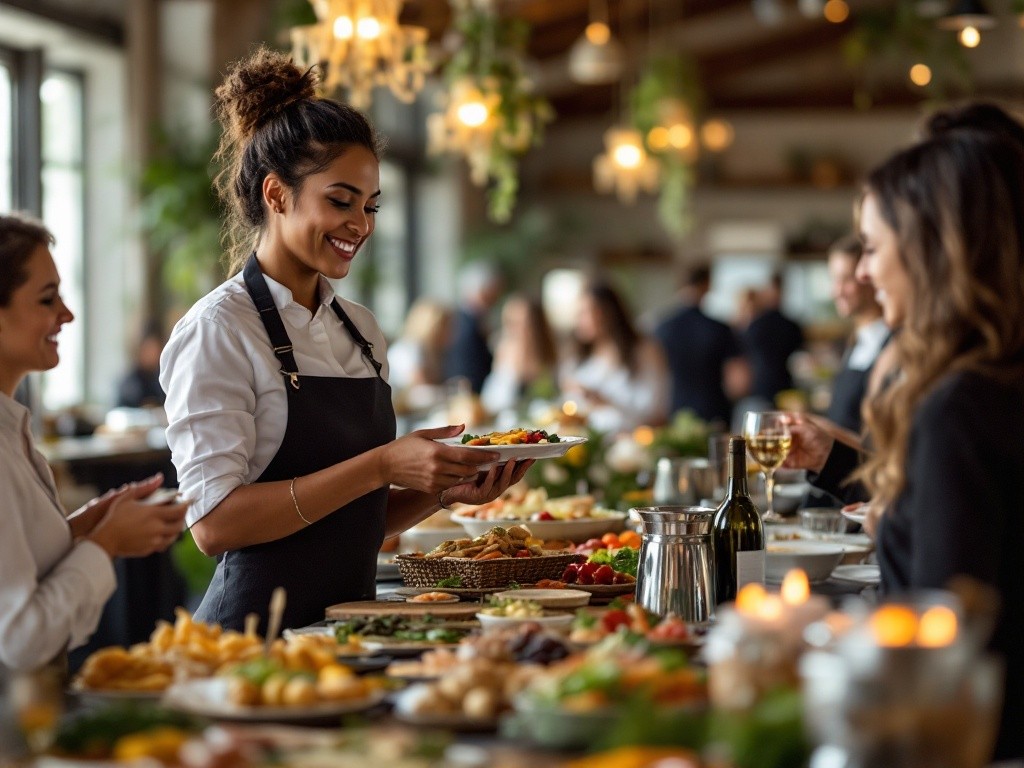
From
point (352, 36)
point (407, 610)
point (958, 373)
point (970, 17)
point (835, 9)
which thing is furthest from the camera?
point (835, 9)

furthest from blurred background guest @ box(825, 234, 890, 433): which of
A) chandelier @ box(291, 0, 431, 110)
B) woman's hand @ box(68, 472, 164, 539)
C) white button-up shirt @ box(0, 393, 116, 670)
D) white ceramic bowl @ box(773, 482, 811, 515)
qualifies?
white button-up shirt @ box(0, 393, 116, 670)

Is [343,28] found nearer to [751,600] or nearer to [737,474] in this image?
[737,474]

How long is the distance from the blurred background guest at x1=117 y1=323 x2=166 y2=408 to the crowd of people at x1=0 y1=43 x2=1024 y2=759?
5.36m

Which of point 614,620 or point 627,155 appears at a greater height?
point 627,155

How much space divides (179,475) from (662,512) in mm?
899

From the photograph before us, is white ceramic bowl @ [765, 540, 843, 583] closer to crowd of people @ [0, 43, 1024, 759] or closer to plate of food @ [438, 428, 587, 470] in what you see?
crowd of people @ [0, 43, 1024, 759]

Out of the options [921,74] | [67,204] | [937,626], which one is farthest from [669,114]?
[937,626]

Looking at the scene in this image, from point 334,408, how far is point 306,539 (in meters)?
0.26

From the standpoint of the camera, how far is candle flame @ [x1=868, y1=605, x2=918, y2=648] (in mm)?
1400

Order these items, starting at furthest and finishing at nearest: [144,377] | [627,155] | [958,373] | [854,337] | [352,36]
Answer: [627,155], [144,377], [854,337], [352,36], [958,373]

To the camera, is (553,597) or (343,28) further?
(343,28)

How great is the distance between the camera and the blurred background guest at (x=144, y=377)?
330 inches

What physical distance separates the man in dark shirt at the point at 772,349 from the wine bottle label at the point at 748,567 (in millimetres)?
7788

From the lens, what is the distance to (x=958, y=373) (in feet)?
6.31
